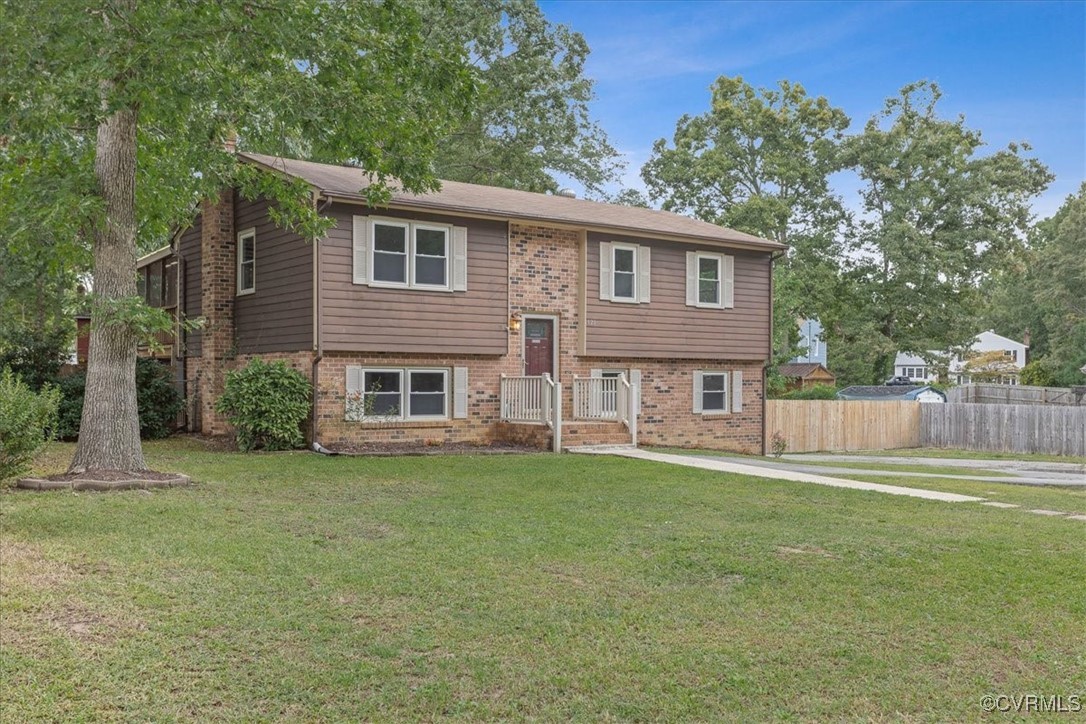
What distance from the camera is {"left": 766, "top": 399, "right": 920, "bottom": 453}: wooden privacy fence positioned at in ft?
78.5

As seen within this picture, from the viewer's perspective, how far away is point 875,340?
35.7 meters

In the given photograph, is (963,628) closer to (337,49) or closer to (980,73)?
(337,49)

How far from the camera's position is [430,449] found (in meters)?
15.7

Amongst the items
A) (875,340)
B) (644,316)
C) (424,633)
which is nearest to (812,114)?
(875,340)

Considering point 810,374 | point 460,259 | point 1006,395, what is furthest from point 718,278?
point 810,374

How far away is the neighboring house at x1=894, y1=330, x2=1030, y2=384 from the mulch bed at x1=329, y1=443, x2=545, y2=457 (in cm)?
2971

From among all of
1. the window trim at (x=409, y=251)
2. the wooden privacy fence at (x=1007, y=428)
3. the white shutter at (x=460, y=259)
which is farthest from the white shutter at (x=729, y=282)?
the wooden privacy fence at (x=1007, y=428)

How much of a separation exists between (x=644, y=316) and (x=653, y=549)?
12193mm

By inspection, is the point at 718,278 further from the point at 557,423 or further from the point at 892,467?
the point at 557,423

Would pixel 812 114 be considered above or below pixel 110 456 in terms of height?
above

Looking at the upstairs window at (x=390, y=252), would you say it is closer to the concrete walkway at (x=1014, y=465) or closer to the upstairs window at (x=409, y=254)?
the upstairs window at (x=409, y=254)

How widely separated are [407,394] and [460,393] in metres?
1.05

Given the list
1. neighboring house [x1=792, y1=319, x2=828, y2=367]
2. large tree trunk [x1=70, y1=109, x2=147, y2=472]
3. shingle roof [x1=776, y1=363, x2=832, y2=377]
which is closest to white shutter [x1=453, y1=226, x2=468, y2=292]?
large tree trunk [x1=70, y1=109, x2=147, y2=472]

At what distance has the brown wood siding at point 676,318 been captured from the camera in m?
18.6
